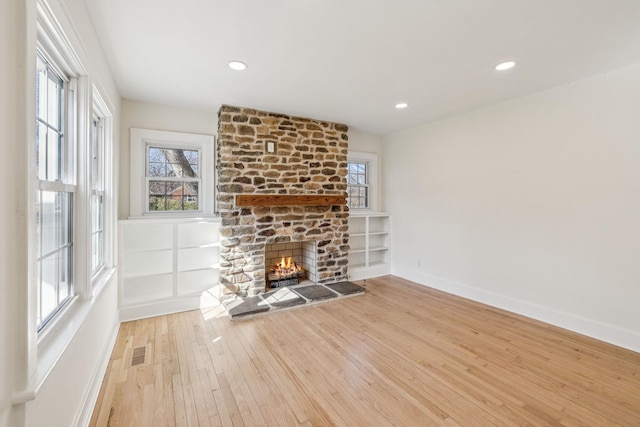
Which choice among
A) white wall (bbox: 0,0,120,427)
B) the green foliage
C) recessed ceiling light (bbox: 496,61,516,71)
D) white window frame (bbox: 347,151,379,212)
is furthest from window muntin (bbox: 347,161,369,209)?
white wall (bbox: 0,0,120,427)

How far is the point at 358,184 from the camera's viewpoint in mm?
5438

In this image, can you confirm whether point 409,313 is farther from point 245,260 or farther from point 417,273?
point 245,260

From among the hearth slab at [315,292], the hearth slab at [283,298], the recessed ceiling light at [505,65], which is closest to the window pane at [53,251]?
the hearth slab at [283,298]

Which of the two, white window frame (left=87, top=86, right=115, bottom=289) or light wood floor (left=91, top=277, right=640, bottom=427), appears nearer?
light wood floor (left=91, top=277, right=640, bottom=427)

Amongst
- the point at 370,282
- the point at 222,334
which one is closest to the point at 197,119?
the point at 222,334

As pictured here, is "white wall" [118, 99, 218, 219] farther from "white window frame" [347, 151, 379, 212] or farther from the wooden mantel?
"white window frame" [347, 151, 379, 212]

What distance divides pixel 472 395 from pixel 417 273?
286 centimetres

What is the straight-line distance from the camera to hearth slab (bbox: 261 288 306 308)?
3.69 metres

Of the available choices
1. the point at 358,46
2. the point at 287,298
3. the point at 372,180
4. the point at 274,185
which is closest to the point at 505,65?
the point at 358,46

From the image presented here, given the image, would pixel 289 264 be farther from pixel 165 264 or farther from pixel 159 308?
pixel 159 308

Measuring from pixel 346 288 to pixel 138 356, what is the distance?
8.62 feet

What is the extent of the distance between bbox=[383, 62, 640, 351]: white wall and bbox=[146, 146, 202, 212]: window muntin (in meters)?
3.48

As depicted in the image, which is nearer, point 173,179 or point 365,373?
point 365,373

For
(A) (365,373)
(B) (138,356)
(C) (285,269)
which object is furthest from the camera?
(C) (285,269)
